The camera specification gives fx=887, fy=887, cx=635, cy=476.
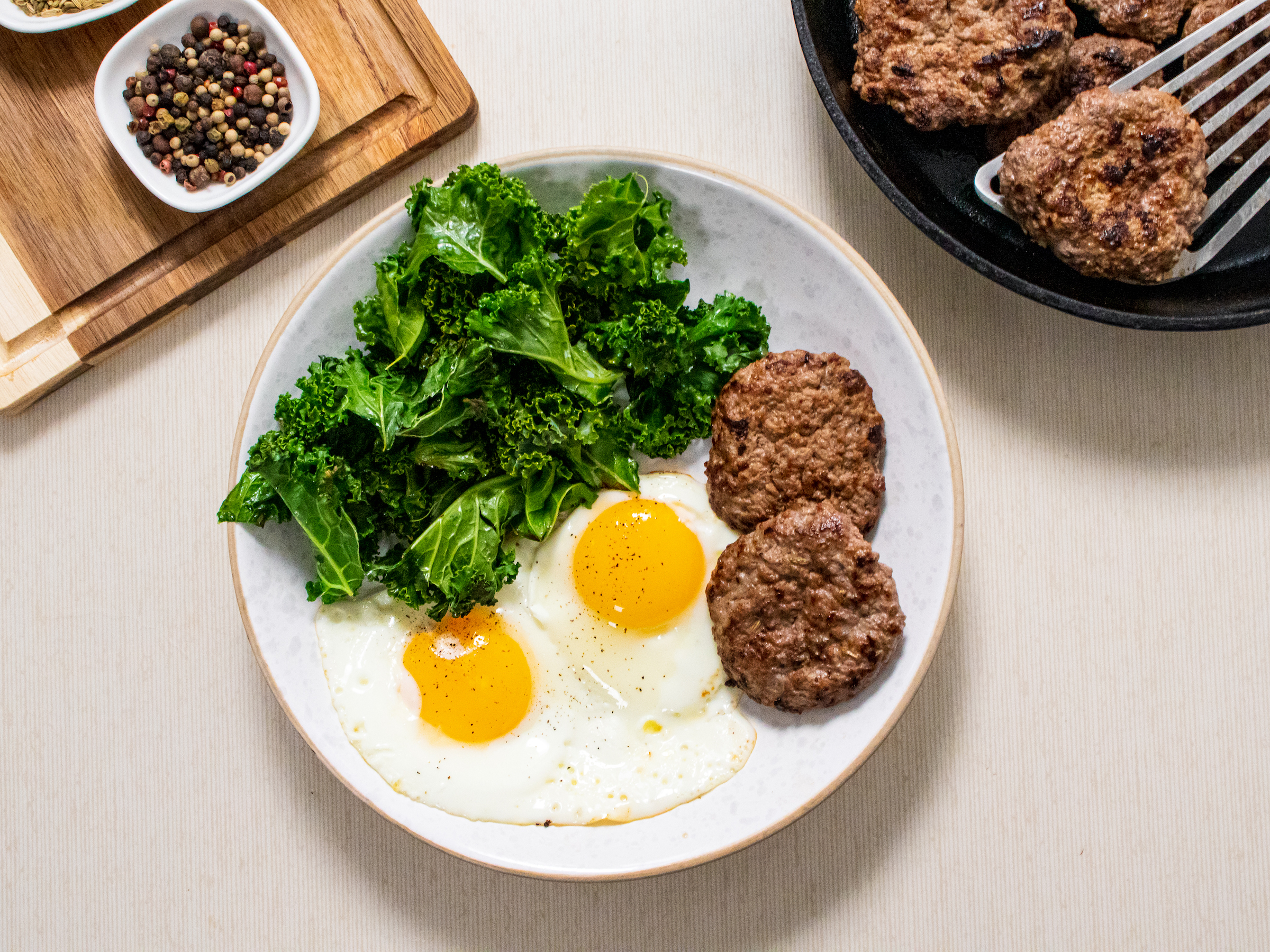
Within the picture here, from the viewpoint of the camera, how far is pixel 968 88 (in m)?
2.61

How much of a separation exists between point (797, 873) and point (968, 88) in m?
2.62

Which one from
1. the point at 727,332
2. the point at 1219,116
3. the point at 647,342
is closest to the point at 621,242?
the point at 647,342

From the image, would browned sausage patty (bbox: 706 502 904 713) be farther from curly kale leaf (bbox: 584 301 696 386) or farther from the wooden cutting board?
the wooden cutting board

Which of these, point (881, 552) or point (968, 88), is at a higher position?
point (968, 88)

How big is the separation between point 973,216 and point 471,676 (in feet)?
7.04

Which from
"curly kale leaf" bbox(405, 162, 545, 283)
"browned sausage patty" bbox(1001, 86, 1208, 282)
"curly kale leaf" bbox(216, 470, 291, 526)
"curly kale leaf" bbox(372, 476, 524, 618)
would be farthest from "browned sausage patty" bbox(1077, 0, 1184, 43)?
"curly kale leaf" bbox(216, 470, 291, 526)

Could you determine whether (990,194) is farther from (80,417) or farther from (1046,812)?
(80,417)

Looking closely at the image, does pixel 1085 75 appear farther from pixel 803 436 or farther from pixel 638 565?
pixel 638 565

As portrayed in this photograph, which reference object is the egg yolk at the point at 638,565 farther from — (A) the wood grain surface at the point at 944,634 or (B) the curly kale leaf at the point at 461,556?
(A) the wood grain surface at the point at 944,634

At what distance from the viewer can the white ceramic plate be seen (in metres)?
2.70

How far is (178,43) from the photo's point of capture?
2969 millimetres

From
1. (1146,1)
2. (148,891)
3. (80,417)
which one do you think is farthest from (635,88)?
(148,891)

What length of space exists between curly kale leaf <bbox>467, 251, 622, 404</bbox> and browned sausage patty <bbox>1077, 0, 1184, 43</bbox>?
1.84 meters

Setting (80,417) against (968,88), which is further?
(80,417)
